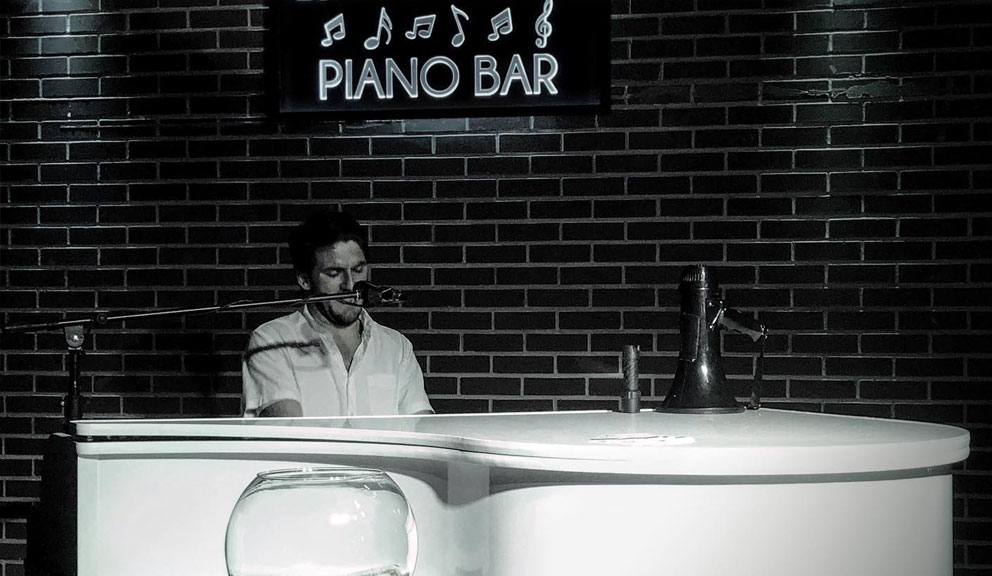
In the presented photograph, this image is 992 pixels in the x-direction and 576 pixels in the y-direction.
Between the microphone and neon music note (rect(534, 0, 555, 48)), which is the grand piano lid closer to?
the microphone

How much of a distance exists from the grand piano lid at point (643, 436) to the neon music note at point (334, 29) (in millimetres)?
1913

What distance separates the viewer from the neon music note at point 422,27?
375 centimetres

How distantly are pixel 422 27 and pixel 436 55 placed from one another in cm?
12

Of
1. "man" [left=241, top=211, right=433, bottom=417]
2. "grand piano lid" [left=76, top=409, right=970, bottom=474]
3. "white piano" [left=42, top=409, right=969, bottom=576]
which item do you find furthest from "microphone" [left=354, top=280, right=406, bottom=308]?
"man" [left=241, top=211, right=433, bottom=417]

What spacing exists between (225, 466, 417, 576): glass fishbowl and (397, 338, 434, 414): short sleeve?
2.47 meters

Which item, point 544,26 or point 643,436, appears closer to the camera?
point 643,436

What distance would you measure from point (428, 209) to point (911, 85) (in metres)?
1.74

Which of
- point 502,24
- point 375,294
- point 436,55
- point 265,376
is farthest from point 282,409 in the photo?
point 502,24

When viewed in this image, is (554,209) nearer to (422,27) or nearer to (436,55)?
(436,55)

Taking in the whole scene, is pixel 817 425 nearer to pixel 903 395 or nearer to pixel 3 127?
pixel 903 395

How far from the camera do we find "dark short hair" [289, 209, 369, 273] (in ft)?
10.6

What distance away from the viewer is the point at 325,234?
3.24m

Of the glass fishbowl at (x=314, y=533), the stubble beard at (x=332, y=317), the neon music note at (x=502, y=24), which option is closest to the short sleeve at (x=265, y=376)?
the stubble beard at (x=332, y=317)

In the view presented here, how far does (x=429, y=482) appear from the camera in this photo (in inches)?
77.2
